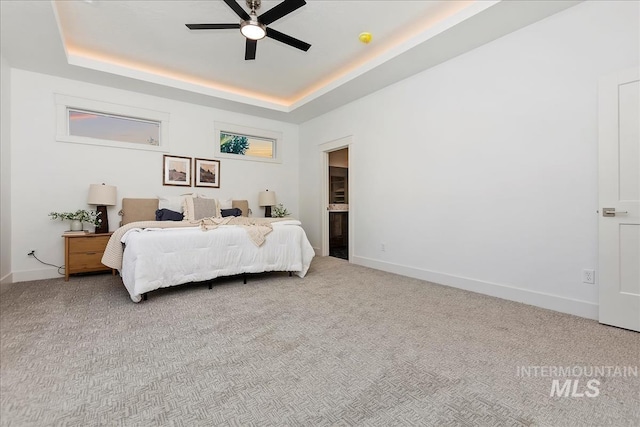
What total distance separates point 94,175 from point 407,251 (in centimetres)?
464

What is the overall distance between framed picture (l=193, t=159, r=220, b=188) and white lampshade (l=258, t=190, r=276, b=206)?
810 mm

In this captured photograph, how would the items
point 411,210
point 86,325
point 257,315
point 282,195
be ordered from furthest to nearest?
point 282,195
point 411,210
point 257,315
point 86,325

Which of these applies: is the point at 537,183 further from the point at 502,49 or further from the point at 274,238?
the point at 274,238

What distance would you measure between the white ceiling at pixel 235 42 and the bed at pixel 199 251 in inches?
85.2

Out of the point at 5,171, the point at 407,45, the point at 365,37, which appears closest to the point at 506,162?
the point at 407,45

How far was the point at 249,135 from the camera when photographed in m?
5.62

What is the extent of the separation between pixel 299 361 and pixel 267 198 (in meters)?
3.99

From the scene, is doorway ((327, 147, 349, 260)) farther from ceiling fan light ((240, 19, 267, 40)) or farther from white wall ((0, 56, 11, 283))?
white wall ((0, 56, 11, 283))

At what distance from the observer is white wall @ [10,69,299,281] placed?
12.1ft

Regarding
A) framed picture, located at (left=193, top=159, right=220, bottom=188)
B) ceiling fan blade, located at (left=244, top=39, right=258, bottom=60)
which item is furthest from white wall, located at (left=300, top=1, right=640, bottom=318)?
framed picture, located at (left=193, top=159, right=220, bottom=188)

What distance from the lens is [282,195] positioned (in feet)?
19.7

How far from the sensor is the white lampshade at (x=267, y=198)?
5426mm

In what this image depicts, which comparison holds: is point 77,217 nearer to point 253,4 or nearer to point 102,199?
point 102,199

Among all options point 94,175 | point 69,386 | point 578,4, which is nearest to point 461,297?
point 578,4
